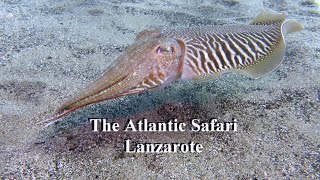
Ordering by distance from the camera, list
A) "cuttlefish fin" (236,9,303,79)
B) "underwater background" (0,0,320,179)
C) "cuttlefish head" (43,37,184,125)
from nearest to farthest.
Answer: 1. "cuttlefish head" (43,37,184,125)
2. "underwater background" (0,0,320,179)
3. "cuttlefish fin" (236,9,303,79)

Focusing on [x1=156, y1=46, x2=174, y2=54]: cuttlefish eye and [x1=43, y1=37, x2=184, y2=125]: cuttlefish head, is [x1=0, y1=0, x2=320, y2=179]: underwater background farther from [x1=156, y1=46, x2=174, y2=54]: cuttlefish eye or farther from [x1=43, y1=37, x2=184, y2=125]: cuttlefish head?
[x1=156, y1=46, x2=174, y2=54]: cuttlefish eye

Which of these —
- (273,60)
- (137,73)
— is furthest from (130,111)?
(273,60)

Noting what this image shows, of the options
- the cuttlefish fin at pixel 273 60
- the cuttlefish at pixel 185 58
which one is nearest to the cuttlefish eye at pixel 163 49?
the cuttlefish at pixel 185 58

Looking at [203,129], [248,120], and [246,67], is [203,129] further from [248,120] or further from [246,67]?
[246,67]

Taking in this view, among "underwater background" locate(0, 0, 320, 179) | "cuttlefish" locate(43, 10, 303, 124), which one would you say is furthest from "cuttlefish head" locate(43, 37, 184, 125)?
"underwater background" locate(0, 0, 320, 179)

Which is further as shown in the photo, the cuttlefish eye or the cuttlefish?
the cuttlefish eye

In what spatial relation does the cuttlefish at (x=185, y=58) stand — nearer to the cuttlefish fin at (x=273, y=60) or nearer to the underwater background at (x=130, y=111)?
the cuttlefish fin at (x=273, y=60)

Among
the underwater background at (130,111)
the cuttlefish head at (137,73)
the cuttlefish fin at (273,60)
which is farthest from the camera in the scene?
the cuttlefish fin at (273,60)
